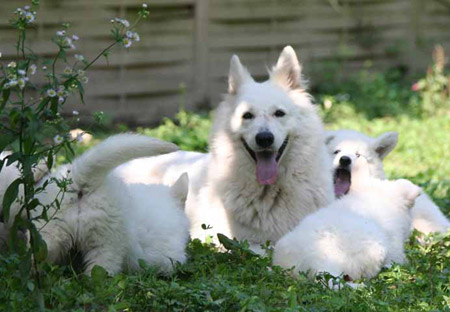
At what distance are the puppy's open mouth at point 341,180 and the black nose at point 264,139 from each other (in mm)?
1232

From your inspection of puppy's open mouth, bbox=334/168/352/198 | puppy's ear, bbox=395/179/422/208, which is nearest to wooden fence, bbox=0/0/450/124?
puppy's open mouth, bbox=334/168/352/198

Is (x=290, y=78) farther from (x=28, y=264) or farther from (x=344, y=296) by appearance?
(x=28, y=264)

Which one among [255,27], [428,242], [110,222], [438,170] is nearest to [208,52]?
[255,27]

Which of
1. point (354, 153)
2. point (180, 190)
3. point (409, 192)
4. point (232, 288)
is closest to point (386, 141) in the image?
point (354, 153)

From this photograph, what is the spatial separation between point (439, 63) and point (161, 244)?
31.9ft

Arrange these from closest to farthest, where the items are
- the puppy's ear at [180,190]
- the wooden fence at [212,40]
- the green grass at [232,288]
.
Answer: the green grass at [232,288] → the puppy's ear at [180,190] → the wooden fence at [212,40]

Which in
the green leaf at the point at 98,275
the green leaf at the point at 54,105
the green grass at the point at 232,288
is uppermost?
the green leaf at the point at 54,105

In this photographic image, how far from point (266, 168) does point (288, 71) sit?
868 mm

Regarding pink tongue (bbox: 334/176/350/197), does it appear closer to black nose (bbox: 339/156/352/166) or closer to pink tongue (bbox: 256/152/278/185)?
black nose (bbox: 339/156/352/166)

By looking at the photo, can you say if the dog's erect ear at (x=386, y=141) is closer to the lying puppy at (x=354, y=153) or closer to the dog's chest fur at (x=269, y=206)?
the lying puppy at (x=354, y=153)

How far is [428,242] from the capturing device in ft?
19.0

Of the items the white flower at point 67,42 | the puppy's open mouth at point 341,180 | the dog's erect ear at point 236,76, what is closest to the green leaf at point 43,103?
the white flower at point 67,42

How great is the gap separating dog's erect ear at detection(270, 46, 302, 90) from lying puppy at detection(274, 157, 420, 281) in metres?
1.19

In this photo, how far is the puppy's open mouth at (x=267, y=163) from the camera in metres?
5.87
